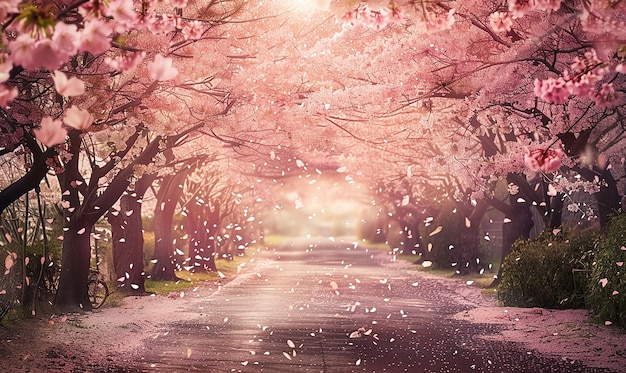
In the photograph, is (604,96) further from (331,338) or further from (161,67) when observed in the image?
(331,338)

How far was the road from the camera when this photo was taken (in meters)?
12.2

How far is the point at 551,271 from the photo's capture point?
20.4 m

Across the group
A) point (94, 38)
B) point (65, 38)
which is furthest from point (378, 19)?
point (65, 38)

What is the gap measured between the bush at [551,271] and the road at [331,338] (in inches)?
67.3

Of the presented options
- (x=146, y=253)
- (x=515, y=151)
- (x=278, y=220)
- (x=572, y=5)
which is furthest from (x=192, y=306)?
(x=278, y=220)

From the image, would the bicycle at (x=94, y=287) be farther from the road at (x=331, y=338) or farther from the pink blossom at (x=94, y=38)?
the pink blossom at (x=94, y=38)

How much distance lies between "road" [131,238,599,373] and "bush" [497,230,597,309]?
1711mm

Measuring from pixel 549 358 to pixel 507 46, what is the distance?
4712 mm

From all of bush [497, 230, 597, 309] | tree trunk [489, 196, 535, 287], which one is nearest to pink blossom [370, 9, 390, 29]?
bush [497, 230, 597, 309]

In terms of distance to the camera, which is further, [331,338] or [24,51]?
[331,338]

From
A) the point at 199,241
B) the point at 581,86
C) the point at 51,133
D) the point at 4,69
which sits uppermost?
the point at 199,241

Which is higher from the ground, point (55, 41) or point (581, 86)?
point (55, 41)

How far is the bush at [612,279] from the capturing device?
15.2 metres

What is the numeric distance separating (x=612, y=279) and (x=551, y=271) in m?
5.01
